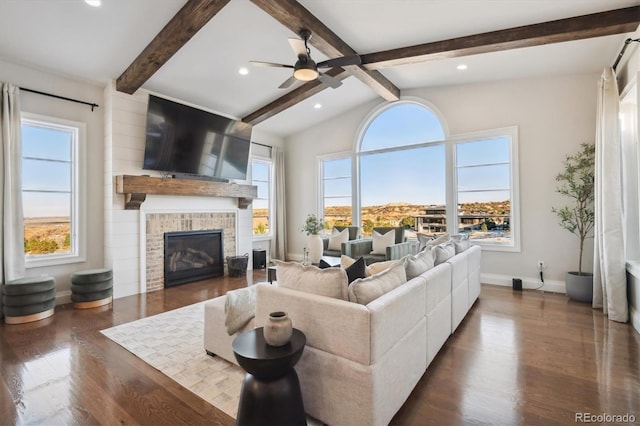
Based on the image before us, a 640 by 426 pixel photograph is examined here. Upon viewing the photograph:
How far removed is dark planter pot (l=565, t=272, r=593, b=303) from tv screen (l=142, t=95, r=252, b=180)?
5.78 m

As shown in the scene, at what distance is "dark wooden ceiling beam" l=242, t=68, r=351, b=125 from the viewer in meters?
5.00

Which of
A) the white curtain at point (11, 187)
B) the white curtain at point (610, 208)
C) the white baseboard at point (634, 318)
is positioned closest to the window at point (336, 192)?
the white curtain at point (610, 208)

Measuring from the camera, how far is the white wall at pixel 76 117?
4.06 meters

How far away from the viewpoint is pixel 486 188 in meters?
5.42

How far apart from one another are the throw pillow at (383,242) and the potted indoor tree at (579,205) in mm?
2493

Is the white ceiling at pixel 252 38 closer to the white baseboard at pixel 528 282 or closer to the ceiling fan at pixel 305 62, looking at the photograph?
the ceiling fan at pixel 305 62

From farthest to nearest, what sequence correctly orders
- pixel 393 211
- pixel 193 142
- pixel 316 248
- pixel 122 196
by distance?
pixel 393 211 < pixel 316 248 < pixel 193 142 < pixel 122 196

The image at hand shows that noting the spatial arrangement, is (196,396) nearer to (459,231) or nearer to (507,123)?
(459,231)

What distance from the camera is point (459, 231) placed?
224 inches

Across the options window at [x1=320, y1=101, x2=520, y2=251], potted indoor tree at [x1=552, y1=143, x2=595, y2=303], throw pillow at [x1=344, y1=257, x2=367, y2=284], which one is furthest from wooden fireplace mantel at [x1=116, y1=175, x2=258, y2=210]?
potted indoor tree at [x1=552, y1=143, x2=595, y2=303]

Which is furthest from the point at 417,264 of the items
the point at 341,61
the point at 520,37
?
the point at 520,37

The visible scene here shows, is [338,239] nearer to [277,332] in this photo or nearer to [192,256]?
[192,256]

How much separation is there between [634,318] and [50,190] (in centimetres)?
Answer: 751

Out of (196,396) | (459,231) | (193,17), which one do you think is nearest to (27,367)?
(196,396)
